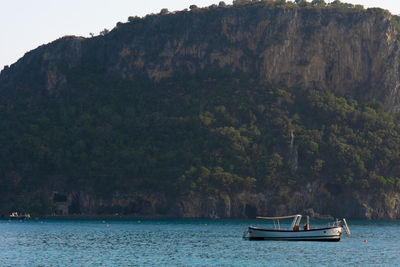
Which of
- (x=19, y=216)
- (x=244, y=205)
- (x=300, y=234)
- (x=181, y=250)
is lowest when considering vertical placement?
(x=181, y=250)

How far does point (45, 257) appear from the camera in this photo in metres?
84.6

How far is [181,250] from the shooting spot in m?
94.3

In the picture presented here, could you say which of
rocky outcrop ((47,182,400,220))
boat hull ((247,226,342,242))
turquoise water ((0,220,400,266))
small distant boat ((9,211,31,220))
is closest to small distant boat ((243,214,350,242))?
boat hull ((247,226,342,242))

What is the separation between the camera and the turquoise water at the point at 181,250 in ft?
266

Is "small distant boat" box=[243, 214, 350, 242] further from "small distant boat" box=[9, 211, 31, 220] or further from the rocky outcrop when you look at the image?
"small distant boat" box=[9, 211, 31, 220]

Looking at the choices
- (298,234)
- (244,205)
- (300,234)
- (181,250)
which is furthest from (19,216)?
(181,250)

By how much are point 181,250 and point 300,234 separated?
68.6 ft

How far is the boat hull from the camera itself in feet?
347

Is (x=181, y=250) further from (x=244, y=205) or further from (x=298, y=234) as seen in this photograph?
(x=244, y=205)

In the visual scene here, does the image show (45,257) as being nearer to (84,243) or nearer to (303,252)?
(84,243)

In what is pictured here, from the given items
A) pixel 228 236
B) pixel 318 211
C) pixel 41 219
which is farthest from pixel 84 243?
pixel 318 211

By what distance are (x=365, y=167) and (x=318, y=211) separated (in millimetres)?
19190

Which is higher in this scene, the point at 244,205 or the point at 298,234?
the point at 244,205

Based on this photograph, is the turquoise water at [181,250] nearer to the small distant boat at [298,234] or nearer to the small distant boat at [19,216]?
the small distant boat at [298,234]
